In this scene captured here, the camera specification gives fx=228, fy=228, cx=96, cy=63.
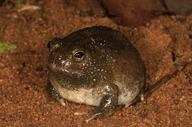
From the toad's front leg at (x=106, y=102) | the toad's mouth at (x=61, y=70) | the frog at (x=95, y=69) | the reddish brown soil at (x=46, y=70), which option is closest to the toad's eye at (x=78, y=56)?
the frog at (x=95, y=69)

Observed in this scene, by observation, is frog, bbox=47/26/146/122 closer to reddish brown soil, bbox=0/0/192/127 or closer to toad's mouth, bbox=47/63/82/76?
toad's mouth, bbox=47/63/82/76

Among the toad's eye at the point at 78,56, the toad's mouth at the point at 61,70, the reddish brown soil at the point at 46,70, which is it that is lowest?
the reddish brown soil at the point at 46,70

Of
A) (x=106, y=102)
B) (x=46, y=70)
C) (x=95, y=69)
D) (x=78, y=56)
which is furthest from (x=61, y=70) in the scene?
(x=46, y=70)

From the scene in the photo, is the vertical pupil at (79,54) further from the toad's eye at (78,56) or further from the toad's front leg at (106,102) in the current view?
the toad's front leg at (106,102)

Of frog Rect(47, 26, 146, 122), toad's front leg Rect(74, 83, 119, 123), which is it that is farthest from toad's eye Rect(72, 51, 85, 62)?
toad's front leg Rect(74, 83, 119, 123)

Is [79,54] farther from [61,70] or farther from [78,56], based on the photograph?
[61,70]

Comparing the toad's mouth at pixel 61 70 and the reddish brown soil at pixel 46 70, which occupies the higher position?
the toad's mouth at pixel 61 70

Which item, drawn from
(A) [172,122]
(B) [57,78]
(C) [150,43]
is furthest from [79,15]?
(A) [172,122]

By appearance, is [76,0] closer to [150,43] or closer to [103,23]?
[103,23]

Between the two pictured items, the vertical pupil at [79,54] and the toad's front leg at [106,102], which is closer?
the vertical pupil at [79,54]
